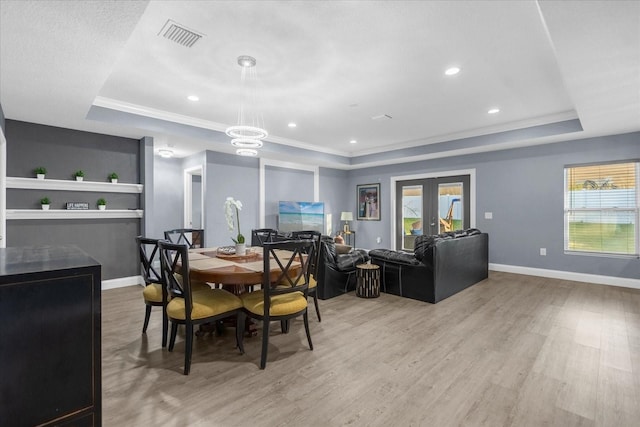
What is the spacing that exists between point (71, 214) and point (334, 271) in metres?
3.98

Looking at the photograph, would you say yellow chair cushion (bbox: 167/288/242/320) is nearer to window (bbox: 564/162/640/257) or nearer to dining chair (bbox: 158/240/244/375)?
dining chair (bbox: 158/240/244/375)

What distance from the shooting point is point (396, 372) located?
7.68 ft

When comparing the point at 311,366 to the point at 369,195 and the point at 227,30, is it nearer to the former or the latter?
the point at 227,30

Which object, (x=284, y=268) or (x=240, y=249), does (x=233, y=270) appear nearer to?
(x=284, y=268)

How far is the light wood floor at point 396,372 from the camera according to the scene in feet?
6.11

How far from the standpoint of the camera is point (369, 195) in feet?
28.4

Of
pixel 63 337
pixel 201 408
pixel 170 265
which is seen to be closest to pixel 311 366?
pixel 201 408

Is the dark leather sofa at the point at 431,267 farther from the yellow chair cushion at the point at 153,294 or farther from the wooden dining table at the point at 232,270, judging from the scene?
the yellow chair cushion at the point at 153,294

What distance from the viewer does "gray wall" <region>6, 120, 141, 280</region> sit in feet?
13.7

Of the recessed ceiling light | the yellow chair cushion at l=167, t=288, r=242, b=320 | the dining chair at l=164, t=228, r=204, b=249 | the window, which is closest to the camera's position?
the yellow chair cushion at l=167, t=288, r=242, b=320

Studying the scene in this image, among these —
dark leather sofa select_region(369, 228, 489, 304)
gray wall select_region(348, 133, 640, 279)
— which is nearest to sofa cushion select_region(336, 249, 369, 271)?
dark leather sofa select_region(369, 228, 489, 304)

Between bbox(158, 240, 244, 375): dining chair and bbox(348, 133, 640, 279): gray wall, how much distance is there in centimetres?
561

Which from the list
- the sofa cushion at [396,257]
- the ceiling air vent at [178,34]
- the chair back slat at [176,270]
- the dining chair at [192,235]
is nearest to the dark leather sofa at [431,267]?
the sofa cushion at [396,257]

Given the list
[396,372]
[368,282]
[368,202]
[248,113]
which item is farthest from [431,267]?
[368,202]
